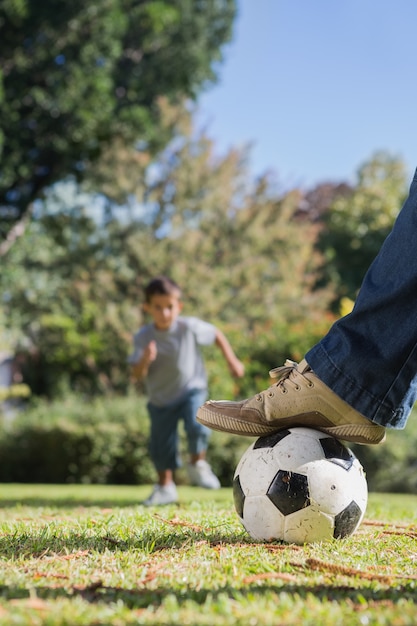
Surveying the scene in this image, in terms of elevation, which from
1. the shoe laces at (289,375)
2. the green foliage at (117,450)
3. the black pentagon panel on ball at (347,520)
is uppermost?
the shoe laces at (289,375)

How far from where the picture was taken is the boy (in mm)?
6613

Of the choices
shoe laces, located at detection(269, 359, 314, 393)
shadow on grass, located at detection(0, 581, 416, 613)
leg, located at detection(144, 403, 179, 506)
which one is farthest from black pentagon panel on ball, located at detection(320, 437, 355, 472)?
leg, located at detection(144, 403, 179, 506)

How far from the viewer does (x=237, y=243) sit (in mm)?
21891

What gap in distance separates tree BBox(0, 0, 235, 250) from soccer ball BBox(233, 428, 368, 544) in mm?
15676

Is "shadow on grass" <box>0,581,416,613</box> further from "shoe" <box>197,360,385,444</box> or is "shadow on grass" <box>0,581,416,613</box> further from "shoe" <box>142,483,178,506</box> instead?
"shoe" <box>142,483,178,506</box>

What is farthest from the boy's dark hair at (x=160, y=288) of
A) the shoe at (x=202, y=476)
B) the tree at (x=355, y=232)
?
the tree at (x=355, y=232)

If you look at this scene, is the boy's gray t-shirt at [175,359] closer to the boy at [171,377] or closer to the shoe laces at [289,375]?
the boy at [171,377]

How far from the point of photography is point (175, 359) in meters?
6.97

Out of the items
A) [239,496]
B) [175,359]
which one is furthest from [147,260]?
[239,496]

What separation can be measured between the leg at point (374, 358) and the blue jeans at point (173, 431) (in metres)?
3.68

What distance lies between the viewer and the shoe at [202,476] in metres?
6.50

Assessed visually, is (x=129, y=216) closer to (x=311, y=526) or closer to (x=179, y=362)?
(x=179, y=362)

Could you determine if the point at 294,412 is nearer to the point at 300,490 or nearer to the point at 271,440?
the point at 271,440

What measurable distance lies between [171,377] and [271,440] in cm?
372
